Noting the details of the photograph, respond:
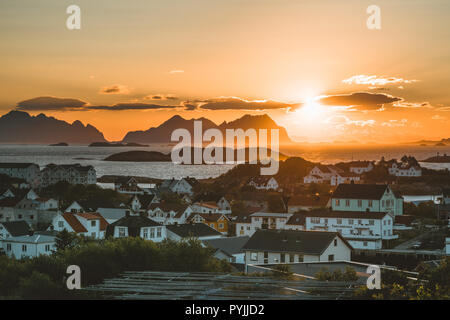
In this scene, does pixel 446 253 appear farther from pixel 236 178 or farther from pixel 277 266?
pixel 236 178


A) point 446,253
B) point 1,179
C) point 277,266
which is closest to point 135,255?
point 277,266

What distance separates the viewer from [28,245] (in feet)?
66.6

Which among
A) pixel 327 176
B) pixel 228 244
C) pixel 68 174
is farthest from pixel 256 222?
pixel 68 174

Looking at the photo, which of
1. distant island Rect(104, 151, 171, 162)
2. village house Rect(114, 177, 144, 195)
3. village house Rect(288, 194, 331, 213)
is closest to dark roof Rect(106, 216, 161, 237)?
village house Rect(288, 194, 331, 213)

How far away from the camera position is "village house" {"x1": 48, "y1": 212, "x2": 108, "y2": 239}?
24281 mm

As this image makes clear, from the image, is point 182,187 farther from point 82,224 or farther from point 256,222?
point 82,224

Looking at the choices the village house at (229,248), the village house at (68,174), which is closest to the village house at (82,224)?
the village house at (229,248)

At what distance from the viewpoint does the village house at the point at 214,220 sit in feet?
93.7

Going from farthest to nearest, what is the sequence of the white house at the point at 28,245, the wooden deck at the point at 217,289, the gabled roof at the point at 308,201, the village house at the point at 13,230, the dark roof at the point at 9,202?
the dark roof at the point at 9,202 < the gabled roof at the point at 308,201 < the village house at the point at 13,230 < the white house at the point at 28,245 < the wooden deck at the point at 217,289

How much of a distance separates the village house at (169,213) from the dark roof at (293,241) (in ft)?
35.2

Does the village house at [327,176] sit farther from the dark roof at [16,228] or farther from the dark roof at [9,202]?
the dark roof at [16,228]

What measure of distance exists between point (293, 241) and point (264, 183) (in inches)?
1279

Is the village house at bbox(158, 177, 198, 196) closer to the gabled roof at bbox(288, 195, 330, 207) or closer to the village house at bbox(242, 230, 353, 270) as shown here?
the gabled roof at bbox(288, 195, 330, 207)
